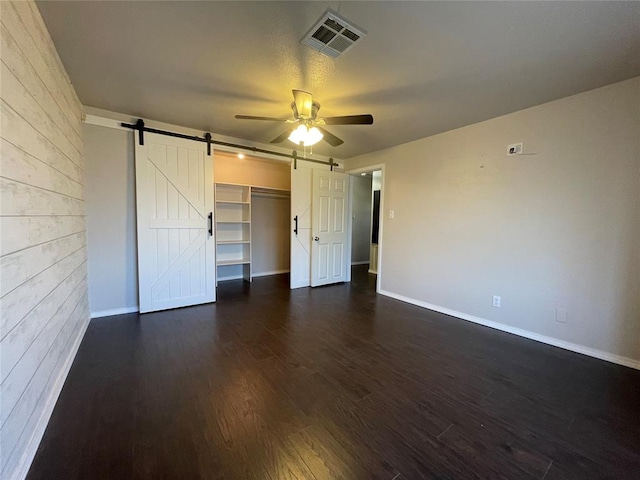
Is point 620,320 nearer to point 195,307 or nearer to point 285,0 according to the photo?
point 285,0

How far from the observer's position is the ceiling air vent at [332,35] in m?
1.61

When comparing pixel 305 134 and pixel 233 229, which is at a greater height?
pixel 305 134

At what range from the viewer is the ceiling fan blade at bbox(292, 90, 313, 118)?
2.40 metres

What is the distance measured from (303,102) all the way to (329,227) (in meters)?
2.83

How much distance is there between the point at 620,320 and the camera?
2357 millimetres

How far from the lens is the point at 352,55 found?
1991mm

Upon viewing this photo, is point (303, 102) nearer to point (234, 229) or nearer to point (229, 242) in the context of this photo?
point (229, 242)

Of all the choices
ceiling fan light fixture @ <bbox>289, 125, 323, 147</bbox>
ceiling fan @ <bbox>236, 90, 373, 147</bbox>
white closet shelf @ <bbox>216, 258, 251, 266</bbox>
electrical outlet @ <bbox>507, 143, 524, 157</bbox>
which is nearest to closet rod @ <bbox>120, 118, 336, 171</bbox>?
ceiling fan @ <bbox>236, 90, 373, 147</bbox>

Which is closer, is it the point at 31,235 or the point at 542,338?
the point at 31,235

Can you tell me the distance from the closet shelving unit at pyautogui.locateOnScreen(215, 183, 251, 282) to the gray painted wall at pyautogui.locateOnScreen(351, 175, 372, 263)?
3.07 meters

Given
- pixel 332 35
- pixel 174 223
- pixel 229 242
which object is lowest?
pixel 229 242

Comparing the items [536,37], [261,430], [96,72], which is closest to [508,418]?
[261,430]

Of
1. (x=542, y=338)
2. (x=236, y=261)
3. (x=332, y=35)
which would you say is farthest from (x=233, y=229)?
(x=542, y=338)

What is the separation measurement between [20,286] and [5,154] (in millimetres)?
641
